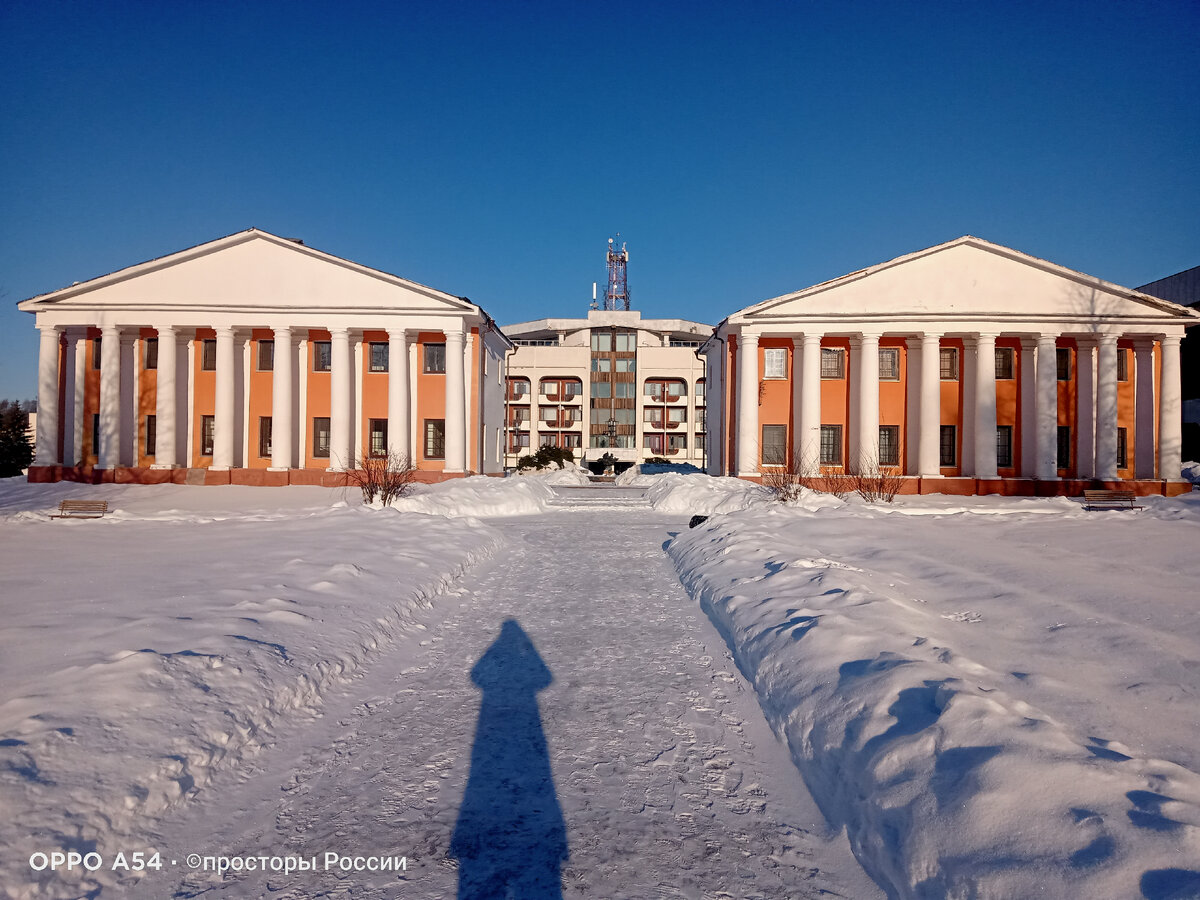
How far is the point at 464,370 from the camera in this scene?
2994 cm

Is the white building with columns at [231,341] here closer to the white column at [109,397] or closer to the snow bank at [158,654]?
the white column at [109,397]

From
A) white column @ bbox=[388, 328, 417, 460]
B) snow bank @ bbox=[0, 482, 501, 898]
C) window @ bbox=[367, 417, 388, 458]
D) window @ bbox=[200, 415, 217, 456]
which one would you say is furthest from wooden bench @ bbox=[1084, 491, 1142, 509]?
window @ bbox=[200, 415, 217, 456]

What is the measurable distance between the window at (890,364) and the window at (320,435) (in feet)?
85.5

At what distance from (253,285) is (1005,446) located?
34.3 metres

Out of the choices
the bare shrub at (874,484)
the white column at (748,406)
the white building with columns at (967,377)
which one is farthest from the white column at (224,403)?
the bare shrub at (874,484)

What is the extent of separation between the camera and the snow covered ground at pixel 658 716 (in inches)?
118

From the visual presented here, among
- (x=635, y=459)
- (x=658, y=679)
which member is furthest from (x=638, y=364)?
(x=658, y=679)

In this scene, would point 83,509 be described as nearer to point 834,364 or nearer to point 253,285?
Result: point 253,285

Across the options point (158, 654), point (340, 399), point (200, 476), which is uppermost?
point (340, 399)

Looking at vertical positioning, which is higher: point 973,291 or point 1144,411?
point 973,291

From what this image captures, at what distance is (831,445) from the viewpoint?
30328mm

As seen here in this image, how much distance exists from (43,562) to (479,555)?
6.37 metres

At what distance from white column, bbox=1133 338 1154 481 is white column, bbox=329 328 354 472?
33.9m

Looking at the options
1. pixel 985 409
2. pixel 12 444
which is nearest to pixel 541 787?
pixel 985 409
